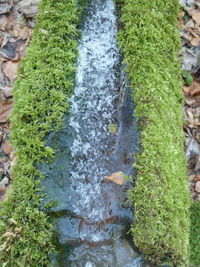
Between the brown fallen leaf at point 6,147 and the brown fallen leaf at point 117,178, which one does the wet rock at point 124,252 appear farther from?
the brown fallen leaf at point 6,147

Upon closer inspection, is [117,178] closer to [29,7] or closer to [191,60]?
[191,60]

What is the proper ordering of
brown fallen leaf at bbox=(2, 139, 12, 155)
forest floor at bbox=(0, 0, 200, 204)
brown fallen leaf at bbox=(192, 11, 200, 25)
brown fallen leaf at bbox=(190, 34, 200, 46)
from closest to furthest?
brown fallen leaf at bbox=(2, 139, 12, 155)
forest floor at bbox=(0, 0, 200, 204)
brown fallen leaf at bbox=(190, 34, 200, 46)
brown fallen leaf at bbox=(192, 11, 200, 25)

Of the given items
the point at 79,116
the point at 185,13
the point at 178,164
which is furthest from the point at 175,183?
the point at 185,13

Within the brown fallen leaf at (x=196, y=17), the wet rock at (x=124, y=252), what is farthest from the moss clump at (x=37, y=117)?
the brown fallen leaf at (x=196, y=17)

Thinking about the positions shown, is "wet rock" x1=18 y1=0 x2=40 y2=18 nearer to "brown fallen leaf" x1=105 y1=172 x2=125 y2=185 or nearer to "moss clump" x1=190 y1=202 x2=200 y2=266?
"brown fallen leaf" x1=105 y1=172 x2=125 y2=185

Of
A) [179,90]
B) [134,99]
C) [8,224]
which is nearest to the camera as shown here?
[8,224]

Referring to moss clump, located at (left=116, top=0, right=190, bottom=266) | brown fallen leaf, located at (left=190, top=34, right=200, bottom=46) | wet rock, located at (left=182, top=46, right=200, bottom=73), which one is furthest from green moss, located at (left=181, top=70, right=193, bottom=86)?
moss clump, located at (left=116, top=0, right=190, bottom=266)

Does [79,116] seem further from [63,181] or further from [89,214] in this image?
[89,214]
